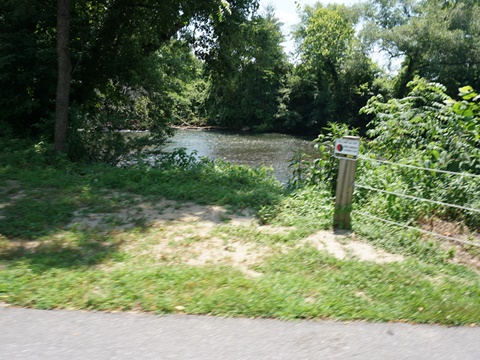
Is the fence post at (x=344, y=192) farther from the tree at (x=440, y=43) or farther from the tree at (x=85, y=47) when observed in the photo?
the tree at (x=440, y=43)

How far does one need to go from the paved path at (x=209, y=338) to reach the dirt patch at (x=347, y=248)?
1627 mm

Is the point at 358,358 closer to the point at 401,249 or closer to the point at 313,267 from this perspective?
the point at 313,267

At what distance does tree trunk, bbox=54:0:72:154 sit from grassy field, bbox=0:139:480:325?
2.92 meters

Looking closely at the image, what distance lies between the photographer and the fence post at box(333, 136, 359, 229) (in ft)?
19.5

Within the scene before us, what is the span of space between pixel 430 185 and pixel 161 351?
539 cm

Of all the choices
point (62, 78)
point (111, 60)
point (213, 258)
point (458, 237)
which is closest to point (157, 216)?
point (213, 258)

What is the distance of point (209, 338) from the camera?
3258 mm

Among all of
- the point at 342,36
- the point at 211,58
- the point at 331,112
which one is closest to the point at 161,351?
the point at 211,58

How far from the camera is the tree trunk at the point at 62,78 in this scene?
10695 millimetres

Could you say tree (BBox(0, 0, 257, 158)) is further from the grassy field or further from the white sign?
the white sign

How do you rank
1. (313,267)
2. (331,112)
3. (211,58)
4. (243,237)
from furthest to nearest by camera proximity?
(331,112)
(211,58)
(243,237)
(313,267)

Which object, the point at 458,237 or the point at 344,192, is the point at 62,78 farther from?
the point at 458,237

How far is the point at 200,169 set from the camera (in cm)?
1061

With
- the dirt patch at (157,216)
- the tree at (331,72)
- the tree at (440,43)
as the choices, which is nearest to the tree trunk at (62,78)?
the dirt patch at (157,216)
